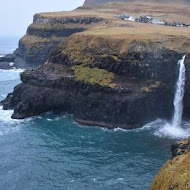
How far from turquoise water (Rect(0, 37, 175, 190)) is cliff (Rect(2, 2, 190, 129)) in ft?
12.8

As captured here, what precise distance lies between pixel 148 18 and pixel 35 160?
301 feet

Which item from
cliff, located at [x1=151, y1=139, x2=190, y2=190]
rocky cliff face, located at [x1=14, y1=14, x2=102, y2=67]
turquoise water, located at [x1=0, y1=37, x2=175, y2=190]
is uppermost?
rocky cliff face, located at [x1=14, y1=14, x2=102, y2=67]

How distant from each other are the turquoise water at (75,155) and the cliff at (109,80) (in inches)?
154

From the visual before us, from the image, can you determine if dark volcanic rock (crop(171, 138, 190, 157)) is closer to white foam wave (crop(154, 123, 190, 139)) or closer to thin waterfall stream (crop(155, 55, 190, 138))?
white foam wave (crop(154, 123, 190, 139))

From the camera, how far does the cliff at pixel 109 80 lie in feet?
269

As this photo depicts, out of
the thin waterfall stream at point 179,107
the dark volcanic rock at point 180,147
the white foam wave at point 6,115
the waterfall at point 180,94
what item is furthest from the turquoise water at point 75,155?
the dark volcanic rock at point 180,147

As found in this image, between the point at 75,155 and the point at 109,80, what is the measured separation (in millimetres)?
24633

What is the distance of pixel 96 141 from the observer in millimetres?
72250

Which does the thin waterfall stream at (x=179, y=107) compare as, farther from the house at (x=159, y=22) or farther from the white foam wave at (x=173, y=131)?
the house at (x=159, y=22)

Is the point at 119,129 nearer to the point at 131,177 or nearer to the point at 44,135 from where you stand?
the point at 44,135

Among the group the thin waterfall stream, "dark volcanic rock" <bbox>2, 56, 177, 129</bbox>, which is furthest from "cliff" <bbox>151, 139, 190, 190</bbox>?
"dark volcanic rock" <bbox>2, 56, 177, 129</bbox>

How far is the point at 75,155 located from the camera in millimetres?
65625

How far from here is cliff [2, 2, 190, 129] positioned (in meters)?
82.1

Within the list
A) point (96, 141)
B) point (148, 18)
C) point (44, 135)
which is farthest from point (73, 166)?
point (148, 18)
